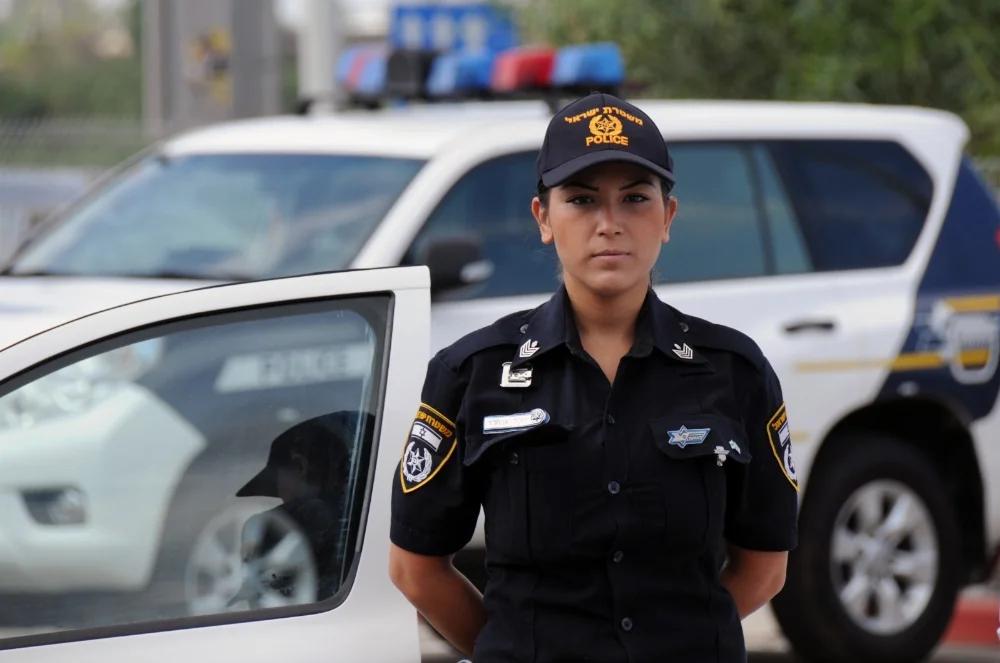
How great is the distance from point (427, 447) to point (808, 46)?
10535 millimetres

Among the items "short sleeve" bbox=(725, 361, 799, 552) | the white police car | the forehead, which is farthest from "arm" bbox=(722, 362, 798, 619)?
the white police car

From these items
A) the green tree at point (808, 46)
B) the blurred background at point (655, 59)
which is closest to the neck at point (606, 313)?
the blurred background at point (655, 59)

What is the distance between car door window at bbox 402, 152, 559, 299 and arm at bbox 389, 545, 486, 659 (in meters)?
2.42

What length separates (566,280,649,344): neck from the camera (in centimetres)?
235

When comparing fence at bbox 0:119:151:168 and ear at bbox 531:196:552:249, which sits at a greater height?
fence at bbox 0:119:151:168

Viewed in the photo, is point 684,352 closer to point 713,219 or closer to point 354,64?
point 713,219

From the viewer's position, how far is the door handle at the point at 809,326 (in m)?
5.29

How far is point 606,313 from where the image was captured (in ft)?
7.73

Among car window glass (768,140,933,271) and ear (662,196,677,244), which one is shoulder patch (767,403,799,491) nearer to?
ear (662,196,677,244)

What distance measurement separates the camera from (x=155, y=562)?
286 centimetres

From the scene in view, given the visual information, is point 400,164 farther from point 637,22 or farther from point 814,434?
point 637,22

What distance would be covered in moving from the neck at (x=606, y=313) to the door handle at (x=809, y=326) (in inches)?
118

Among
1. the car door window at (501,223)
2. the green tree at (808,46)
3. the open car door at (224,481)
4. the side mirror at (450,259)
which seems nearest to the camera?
the open car door at (224,481)

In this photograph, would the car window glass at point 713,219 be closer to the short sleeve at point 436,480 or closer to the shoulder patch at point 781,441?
the shoulder patch at point 781,441
